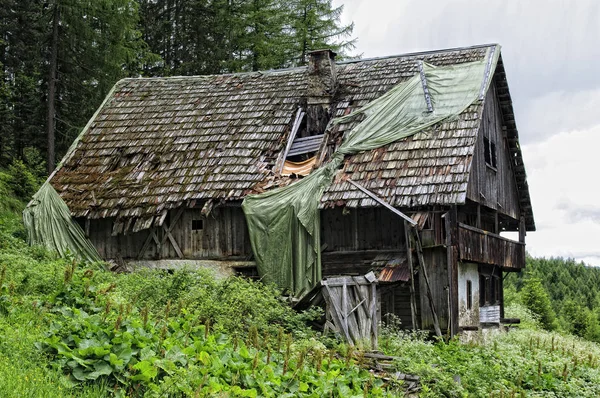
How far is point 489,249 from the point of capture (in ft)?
71.6

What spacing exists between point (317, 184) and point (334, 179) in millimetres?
471

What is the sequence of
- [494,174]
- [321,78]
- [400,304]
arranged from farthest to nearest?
[494,174] → [321,78] → [400,304]

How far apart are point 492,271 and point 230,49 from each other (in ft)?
59.1

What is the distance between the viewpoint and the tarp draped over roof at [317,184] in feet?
62.4

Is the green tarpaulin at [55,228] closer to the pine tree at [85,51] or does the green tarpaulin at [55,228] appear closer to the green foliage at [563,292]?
the pine tree at [85,51]

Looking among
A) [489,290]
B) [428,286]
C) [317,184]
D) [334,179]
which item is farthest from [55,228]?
[489,290]

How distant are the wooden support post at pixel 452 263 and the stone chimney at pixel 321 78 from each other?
5837 millimetres

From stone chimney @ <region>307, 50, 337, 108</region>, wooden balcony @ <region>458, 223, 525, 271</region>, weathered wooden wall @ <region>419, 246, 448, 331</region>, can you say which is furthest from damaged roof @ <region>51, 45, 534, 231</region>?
wooden balcony @ <region>458, 223, 525, 271</region>

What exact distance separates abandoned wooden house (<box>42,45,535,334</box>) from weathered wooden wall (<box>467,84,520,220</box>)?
79mm

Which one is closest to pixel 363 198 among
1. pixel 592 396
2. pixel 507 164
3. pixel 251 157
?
pixel 251 157

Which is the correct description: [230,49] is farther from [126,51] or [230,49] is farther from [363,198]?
[363,198]

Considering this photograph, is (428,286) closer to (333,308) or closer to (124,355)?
(333,308)

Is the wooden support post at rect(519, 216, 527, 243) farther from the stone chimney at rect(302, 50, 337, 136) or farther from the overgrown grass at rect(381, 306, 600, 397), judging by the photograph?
the overgrown grass at rect(381, 306, 600, 397)

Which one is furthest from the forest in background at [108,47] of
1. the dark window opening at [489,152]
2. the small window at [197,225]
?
the dark window opening at [489,152]
